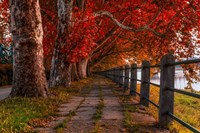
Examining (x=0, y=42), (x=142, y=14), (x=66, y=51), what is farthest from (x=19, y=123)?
(x=0, y=42)

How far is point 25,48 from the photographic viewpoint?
33.3 feet

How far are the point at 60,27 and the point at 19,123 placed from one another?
10.2m

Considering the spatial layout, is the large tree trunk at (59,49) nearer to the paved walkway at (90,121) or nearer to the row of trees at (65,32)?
the row of trees at (65,32)

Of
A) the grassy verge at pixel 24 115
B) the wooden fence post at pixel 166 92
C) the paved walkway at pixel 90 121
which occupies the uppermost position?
the wooden fence post at pixel 166 92

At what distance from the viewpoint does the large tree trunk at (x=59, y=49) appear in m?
15.4

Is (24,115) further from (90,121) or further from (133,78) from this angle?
(133,78)

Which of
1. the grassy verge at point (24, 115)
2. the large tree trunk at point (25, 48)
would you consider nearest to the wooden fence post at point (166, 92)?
the grassy verge at point (24, 115)

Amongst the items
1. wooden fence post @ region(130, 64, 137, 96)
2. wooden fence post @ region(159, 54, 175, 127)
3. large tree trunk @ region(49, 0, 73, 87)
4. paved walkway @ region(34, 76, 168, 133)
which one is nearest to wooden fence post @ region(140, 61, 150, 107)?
paved walkway @ region(34, 76, 168, 133)

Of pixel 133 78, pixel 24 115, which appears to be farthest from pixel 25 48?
pixel 133 78

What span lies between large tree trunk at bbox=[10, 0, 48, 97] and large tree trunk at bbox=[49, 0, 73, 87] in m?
5.11

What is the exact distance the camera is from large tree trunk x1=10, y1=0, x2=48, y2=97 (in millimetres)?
10078

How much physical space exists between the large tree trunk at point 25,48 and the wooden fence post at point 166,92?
5025 millimetres

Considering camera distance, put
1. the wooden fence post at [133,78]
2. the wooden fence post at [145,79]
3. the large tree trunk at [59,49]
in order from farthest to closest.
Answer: the large tree trunk at [59,49] < the wooden fence post at [133,78] < the wooden fence post at [145,79]

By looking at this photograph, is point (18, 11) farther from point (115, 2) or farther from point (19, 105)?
point (115, 2)
